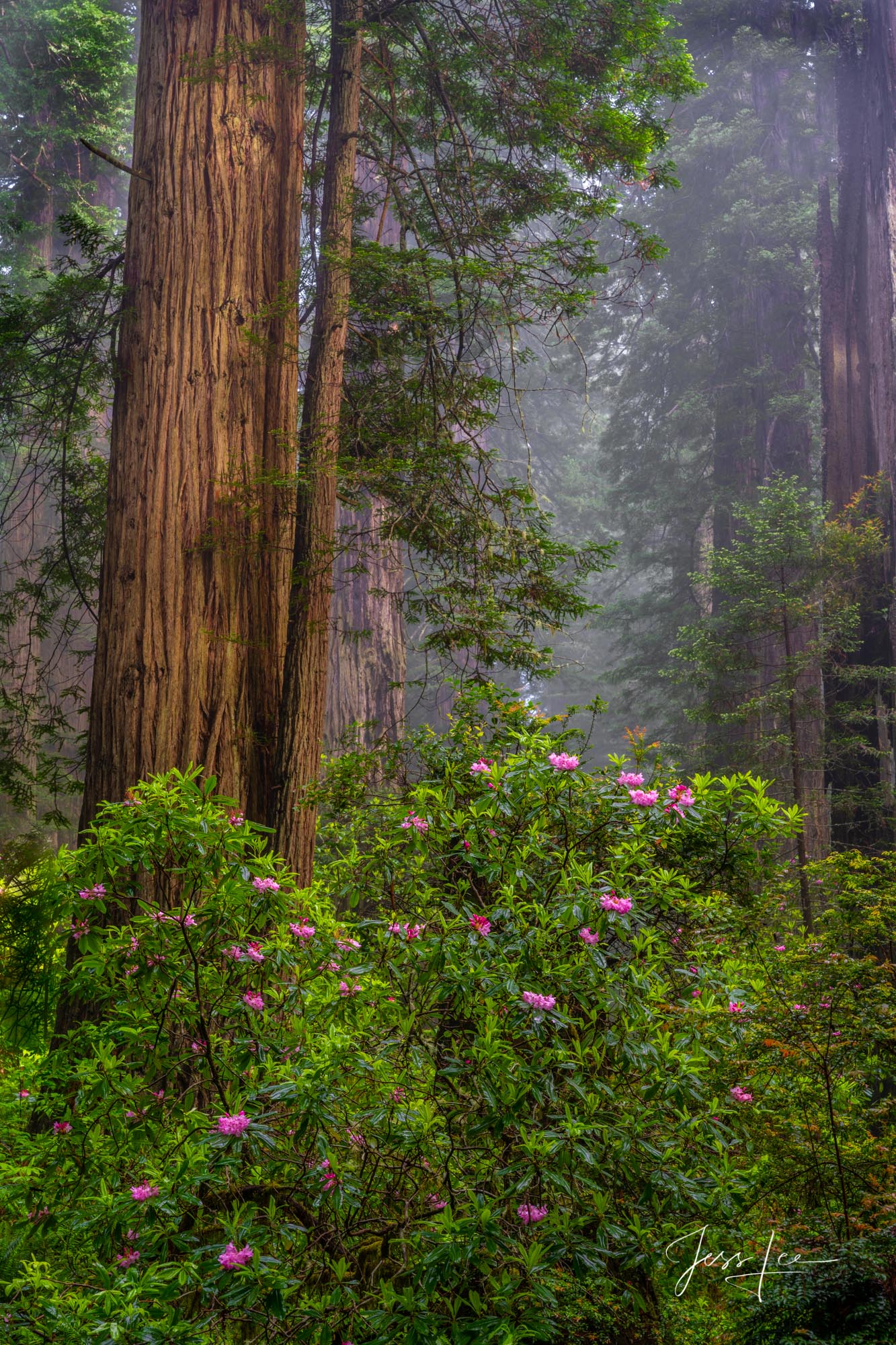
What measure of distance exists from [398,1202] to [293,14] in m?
5.21

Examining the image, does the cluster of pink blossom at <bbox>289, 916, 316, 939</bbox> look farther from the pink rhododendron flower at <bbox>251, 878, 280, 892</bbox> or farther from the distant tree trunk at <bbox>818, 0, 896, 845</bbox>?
the distant tree trunk at <bbox>818, 0, 896, 845</bbox>

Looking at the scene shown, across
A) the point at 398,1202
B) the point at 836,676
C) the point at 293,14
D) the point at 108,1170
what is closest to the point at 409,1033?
the point at 398,1202

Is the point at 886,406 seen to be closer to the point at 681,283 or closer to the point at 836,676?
the point at 836,676

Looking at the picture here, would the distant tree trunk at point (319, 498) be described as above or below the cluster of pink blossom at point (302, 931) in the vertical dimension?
above

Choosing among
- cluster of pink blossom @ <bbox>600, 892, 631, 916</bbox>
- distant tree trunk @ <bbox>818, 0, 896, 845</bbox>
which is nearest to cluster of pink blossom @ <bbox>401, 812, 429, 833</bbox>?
cluster of pink blossom @ <bbox>600, 892, 631, 916</bbox>

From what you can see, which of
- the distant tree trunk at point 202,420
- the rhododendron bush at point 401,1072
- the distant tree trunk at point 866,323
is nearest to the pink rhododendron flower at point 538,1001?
the rhododendron bush at point 401,1072

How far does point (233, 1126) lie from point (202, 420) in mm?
3315

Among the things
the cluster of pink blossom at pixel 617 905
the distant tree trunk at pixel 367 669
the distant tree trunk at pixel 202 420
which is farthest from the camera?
the distant tree trunk at pixel 367 669

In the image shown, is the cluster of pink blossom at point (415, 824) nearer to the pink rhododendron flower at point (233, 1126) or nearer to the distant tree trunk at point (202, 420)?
the pink rhododendron flower at point (233, 1126)

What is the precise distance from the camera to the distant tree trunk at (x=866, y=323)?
9.25m

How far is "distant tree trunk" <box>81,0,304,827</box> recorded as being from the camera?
436cm
